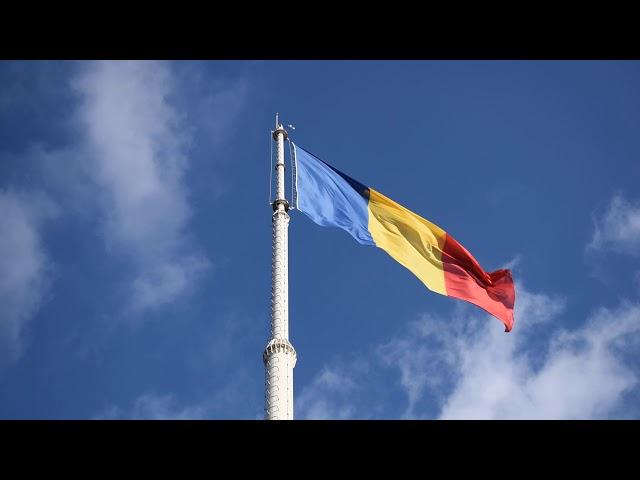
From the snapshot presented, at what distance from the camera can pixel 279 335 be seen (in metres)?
25.7

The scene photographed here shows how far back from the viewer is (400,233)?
31.6m

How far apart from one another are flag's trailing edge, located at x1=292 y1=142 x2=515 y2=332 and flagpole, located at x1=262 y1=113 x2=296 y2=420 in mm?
874

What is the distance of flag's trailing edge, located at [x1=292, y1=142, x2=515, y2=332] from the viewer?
3027 cm

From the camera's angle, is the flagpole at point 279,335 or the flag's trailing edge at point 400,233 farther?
the flag's trailing edge at point 400,233

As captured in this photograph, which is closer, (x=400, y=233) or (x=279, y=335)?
(x=279, y=335)

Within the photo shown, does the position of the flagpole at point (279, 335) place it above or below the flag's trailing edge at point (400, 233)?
below

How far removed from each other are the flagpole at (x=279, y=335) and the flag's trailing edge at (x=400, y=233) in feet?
2.87

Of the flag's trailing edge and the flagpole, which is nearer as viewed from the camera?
the flagpole

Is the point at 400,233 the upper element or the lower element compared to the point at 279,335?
upper

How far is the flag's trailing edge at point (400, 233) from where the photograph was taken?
30266mm

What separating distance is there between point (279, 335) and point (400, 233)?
26.1 feet

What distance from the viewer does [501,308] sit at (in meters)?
30.3
